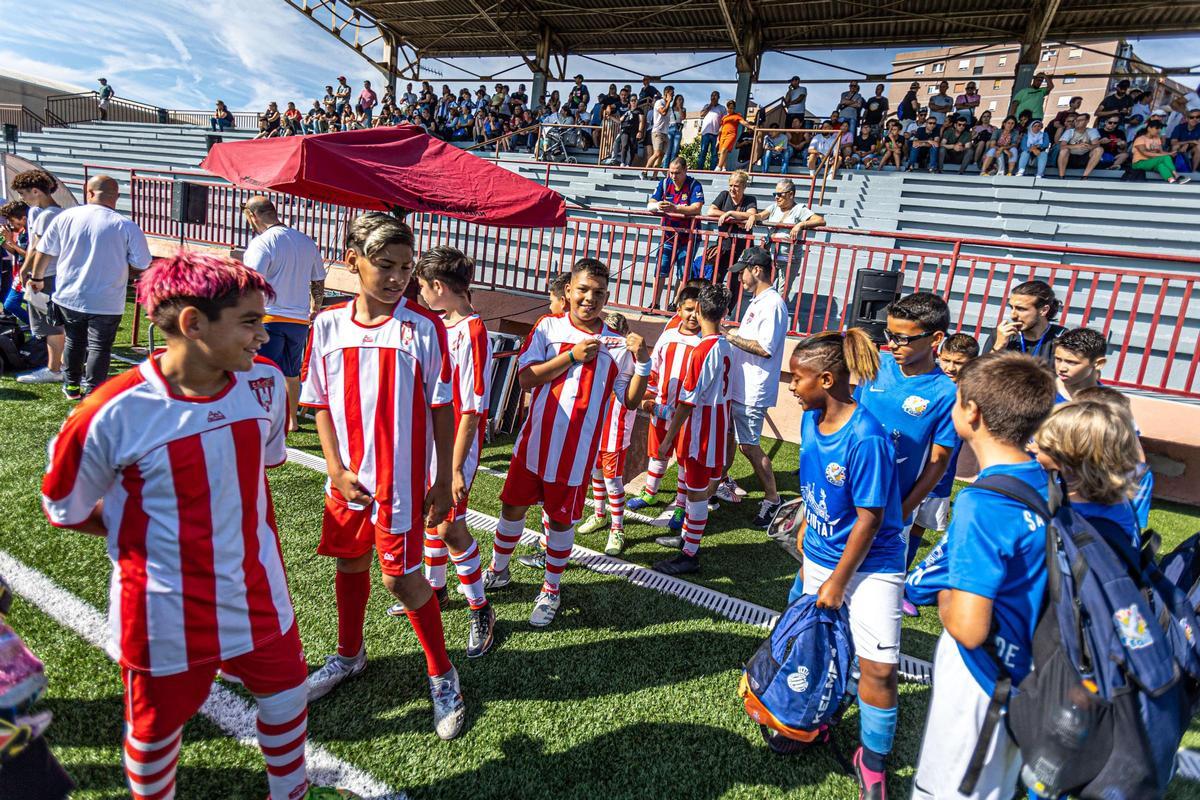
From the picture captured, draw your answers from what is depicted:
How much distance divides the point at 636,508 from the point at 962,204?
937 centimetres

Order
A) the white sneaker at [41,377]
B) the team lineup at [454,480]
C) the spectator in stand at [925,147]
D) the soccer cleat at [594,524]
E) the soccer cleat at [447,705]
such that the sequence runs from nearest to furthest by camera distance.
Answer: the team lineup at [454,480] → the soccer cleat at [447,705] → the soccer cleat at [594,524] → the white sneaker at [41,377] → the spectator in stand at [925,147]

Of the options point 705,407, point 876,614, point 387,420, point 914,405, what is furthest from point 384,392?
point 705,407

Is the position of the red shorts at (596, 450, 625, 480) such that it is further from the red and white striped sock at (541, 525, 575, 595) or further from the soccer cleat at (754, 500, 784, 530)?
the soccer cleat at (754, 500, 784, 530)

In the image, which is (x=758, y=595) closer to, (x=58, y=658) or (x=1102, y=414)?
(x=1102, y=414)

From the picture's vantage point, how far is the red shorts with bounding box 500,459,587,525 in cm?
329

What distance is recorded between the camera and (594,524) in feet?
15.8

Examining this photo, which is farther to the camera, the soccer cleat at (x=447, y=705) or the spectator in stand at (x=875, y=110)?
the spectator in stand at (x=875, y=110)

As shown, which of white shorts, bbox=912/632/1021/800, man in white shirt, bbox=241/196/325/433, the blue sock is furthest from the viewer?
man in white shirt, bbox=241/196/325/433

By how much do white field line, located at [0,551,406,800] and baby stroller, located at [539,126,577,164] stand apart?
48.7 feet

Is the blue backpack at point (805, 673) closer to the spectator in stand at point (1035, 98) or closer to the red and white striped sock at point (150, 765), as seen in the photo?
the red and white striped sock at point (150, 765)

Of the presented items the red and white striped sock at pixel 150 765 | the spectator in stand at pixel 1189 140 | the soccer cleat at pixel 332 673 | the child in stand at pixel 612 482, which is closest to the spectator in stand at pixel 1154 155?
the spectator in stand at pixel 1189 140

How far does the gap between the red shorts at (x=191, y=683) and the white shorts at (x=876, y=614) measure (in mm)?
1971

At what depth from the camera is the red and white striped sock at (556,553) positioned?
3332mm

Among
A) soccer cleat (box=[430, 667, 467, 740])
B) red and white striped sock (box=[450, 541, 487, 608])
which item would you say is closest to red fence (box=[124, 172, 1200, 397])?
red and white striped sock (box=[450, 541, 487, 608])
